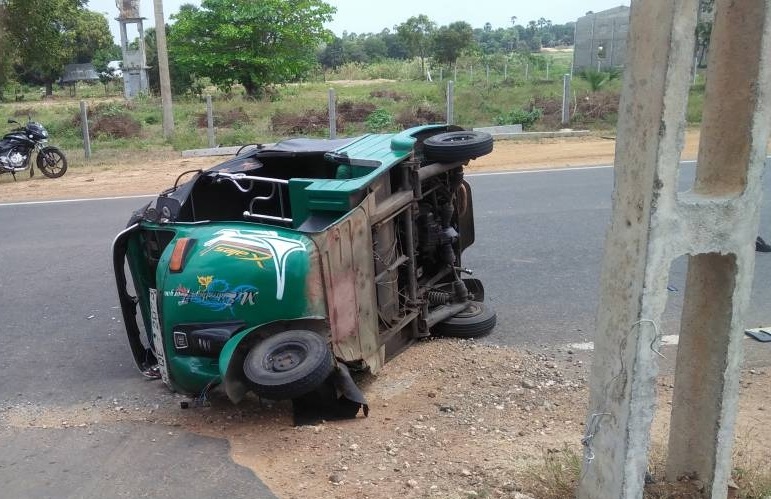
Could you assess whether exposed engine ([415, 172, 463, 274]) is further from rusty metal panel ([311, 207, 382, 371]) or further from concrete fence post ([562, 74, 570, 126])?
concrete fence post ([562, 74, 570, 126])

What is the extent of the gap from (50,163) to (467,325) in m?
11.7

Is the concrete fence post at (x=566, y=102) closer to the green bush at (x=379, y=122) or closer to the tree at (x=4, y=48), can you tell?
the green bush at (x=379, y=122)

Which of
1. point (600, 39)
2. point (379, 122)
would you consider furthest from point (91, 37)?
point (379, 122)

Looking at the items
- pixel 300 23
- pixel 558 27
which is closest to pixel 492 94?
pixel 300 23

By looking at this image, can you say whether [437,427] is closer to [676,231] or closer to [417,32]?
[676,231]

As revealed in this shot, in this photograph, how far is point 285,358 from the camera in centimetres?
392

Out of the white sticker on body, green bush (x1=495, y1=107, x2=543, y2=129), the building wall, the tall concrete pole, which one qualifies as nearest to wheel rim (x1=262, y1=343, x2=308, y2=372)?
the white sticker on body

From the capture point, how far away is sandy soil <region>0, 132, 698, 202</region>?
512 inches

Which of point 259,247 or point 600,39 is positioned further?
point 600,39

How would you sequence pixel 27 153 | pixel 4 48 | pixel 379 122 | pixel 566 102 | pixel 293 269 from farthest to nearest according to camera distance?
1. pixel 4 48
2. pixel 566 102
3. pixel 379 122
4. pixel 27 153
5. pixel 293 269

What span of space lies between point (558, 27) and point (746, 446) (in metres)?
116

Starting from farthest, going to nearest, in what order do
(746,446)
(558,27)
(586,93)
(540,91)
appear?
1. (558,27)
2. (540,91)
3. (586,93)
4. (746,446)

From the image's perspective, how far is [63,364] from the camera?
543cm

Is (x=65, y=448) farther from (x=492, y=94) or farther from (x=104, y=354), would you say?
(x=492, y=94)
